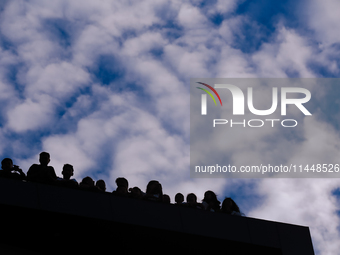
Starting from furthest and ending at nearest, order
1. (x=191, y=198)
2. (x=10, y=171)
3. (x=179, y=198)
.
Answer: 1. (x=179, y=198)
2. (x=191, y=198)
3. (x=10, y=171)

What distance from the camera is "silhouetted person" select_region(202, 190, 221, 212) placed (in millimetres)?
9859

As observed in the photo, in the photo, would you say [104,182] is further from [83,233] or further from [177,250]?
[177,250]

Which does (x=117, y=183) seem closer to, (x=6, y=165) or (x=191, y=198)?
(x=191, y=198)

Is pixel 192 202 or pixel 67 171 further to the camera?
pixel 192 202

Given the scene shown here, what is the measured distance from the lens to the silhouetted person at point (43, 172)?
347 inches

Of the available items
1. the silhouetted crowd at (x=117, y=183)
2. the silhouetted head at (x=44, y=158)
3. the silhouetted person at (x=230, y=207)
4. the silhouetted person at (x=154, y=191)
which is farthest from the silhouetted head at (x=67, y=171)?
the silhouetted person at (x=230, y=207)

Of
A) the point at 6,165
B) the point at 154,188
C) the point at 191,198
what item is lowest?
the point at 191,198

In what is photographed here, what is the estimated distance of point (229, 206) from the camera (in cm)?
991

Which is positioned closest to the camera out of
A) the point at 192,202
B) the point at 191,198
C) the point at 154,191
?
the point at 154,191

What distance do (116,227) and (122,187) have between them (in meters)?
1.07

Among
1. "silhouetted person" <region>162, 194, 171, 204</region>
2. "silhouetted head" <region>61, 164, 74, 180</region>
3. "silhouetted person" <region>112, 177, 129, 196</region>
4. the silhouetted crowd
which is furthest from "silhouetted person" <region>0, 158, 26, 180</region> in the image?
"silhouetted person" <region>162, 194, 171, 204</region>

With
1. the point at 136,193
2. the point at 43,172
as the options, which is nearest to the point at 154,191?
the point at 136,193

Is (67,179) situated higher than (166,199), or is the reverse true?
(67,179)

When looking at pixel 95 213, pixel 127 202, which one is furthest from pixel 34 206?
pixel 127 202
